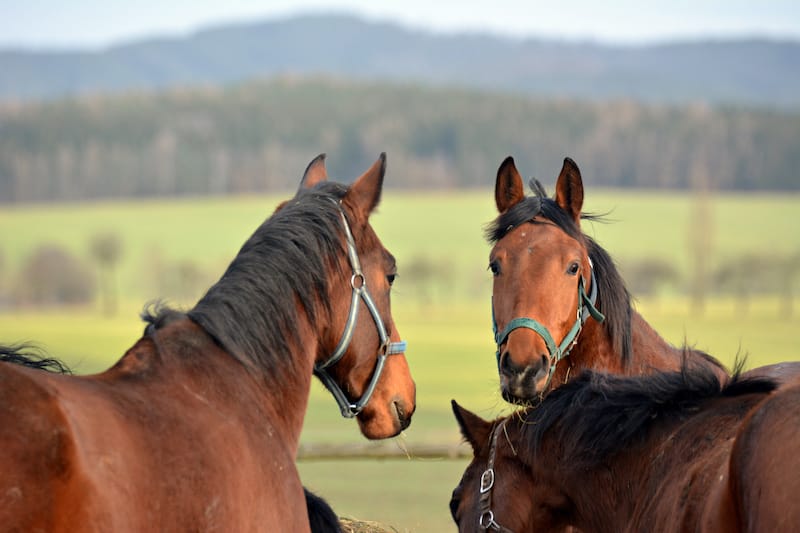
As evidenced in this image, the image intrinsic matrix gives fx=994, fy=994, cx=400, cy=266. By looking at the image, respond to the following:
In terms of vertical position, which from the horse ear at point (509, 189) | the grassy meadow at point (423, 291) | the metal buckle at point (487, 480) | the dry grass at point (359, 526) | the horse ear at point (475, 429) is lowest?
the grassy meadow at point (423, 291)

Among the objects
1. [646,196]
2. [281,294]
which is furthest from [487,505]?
[646,196]

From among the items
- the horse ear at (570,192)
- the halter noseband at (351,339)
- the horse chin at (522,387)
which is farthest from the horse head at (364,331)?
the horse ear at (570,192)

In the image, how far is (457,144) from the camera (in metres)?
132

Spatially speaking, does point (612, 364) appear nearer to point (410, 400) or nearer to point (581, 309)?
point (581, 309)

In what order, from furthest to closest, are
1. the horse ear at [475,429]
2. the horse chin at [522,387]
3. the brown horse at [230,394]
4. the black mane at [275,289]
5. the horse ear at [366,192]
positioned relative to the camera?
1. the horse chin at [522,387]
2. the horse ear at [475,429]
3. the horse ear at [366,192]
4. the black mane at [275,289]
5. the brown horse at [230,394]

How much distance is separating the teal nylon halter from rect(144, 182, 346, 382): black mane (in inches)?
47.4

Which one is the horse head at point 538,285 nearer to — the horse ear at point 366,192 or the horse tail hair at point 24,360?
the horse ear at point 366,192

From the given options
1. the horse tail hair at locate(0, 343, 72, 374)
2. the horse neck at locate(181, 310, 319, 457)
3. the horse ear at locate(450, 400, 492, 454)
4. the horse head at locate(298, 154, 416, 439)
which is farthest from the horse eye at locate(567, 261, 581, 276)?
the horse tail hair at locate(0, 343, 72, 374)

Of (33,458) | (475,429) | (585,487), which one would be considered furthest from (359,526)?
(33,458)

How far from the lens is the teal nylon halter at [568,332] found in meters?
4.89

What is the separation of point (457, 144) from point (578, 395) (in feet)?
423

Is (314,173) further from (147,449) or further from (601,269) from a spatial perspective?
(147,449)

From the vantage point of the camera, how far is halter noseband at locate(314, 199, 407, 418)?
4.12 metres

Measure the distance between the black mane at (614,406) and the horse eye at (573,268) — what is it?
1041mm
